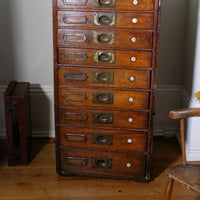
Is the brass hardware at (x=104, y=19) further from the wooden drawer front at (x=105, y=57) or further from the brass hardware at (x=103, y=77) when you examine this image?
the brass hardware at (x=103, y=77)

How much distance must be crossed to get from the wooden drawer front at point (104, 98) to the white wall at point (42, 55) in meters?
0.93

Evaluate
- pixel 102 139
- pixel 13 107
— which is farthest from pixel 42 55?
pixel 102 139

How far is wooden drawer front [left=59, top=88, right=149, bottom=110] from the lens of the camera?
2.96 m

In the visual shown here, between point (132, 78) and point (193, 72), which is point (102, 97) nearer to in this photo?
point (132, 78)

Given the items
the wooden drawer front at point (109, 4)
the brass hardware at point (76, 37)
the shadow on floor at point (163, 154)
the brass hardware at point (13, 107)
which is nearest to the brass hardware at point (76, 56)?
the brass hardware at point (76, 37)

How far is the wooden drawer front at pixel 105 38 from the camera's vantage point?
282 cm

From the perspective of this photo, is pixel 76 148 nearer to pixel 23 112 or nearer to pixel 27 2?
pixel 23 112

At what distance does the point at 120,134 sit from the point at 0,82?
59.8 inches

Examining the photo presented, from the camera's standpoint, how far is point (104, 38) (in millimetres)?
2861

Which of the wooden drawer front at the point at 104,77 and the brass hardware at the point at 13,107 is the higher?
the wooden drawer front at the point at 104,77

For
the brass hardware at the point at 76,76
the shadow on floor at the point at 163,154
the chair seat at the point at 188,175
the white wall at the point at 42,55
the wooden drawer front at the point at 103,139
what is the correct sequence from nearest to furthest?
the chair seat at the point at 188,175 < the brass hardware at the point at 76,76 < the wooden drawer front at the point at 103,139 < the shadow on floor at the point at 163,154 < the white wall at the point at 42,55

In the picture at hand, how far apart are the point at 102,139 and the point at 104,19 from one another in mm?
984

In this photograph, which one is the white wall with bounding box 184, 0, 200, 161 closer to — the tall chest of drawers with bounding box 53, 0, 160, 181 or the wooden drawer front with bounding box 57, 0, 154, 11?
the tall chest of drawers with bounding box 53, 0, 160, 181

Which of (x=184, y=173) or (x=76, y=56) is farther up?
(x=76, y=56)
